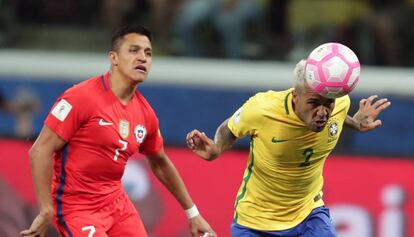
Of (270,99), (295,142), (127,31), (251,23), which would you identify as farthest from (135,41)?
(251,23)

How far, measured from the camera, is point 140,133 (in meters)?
8.11

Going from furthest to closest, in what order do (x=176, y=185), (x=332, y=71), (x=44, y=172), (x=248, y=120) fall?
Answer: (x=176, y=185) → (x=248, y=120) → (x=44, y=172) → (x=332, y=71)

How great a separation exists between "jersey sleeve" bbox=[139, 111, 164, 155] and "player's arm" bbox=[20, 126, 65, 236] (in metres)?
0.76

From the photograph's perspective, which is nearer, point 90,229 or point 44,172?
point 44,172

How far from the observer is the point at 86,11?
13.0m

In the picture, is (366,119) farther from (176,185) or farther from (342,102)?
(176,185)

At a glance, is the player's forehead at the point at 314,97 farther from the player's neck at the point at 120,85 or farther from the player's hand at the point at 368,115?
the player's neck at the point at 120,85

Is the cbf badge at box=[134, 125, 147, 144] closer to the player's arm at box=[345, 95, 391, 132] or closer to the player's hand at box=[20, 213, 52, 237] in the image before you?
the player's hand at box=[20, 213, 52, 237]

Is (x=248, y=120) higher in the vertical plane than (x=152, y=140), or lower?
higher

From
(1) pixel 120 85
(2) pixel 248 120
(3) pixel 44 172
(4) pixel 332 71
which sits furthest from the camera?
(1) pixel 120 85

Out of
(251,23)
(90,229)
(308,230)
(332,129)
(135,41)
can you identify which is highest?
(135,41)

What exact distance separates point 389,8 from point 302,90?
5.64 metres

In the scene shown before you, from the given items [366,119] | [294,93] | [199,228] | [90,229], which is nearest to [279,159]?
[294,93]

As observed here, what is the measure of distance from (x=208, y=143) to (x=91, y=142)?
30.4 inches
